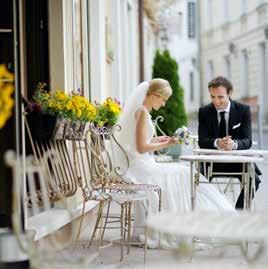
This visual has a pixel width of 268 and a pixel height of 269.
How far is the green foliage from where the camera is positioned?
52.8 feet

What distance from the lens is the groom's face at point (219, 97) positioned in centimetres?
647

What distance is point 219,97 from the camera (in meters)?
6.51

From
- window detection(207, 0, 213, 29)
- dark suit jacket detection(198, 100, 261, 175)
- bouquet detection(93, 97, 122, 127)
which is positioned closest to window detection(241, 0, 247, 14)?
window detection(207, 0, 213, 29)

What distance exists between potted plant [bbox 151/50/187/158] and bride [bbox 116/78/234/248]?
28.5 ft

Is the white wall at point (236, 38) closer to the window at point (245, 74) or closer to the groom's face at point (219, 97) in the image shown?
the window at point (245, 74)

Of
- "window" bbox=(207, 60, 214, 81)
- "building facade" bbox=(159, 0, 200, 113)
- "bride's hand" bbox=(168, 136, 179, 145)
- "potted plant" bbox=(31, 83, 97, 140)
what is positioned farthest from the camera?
"building facade" bbox=(159, 0, 200, 113)

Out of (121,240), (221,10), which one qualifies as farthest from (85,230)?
(221,10)

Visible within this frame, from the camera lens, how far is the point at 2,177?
16.0 feet

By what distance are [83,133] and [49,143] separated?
15.2 inches

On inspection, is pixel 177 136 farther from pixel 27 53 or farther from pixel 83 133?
pixel 27 53

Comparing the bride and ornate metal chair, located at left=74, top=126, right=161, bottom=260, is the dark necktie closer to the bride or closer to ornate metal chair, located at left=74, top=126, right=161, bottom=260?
Answer: the bride

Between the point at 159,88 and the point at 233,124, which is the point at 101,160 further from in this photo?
the point at 233,124

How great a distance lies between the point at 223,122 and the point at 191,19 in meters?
39.8

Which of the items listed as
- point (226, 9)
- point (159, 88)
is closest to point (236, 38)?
point (226, 9)
